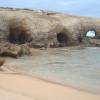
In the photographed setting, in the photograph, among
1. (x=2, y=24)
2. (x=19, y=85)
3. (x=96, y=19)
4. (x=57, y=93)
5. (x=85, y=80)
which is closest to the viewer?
(x=57, y=93)

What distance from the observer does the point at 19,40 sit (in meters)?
30.6

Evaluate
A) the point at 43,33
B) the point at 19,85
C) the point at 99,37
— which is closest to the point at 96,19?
the point at 99,37

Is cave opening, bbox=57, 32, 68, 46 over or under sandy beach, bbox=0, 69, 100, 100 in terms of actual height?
under

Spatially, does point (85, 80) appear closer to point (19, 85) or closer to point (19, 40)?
point (19, 85)

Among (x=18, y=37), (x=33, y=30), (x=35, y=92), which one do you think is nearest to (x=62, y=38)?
(x=33, y=30)

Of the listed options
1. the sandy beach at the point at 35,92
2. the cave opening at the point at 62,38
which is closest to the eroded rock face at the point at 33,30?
the cave opening at the point at 62,38

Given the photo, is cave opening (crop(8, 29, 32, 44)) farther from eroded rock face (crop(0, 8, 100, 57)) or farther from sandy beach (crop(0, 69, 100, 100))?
sandy beach (crop(0, 69, 100, 100))

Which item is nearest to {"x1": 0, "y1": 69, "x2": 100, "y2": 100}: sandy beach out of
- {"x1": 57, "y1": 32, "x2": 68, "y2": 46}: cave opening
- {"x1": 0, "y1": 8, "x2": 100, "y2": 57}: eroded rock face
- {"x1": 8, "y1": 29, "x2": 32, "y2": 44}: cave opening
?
{"x1": 0, "y1": 8, "x2": 100, "y2": 57}: eroded rock face

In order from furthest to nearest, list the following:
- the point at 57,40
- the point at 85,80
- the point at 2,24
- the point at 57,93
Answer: the point at 57,40 → the point at 2,24 → the point at 85,80 → the point at 57,93

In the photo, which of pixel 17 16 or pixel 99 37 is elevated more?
pixel 17 16

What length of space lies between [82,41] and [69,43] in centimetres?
207

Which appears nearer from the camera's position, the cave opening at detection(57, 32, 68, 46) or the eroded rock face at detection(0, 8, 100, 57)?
the eroded rock face at detection(0, 8, 100, 57)

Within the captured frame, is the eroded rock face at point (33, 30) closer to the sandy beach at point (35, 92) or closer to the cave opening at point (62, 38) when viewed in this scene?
the cave opening at point (62, 38)

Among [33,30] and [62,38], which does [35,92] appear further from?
[62,38]
